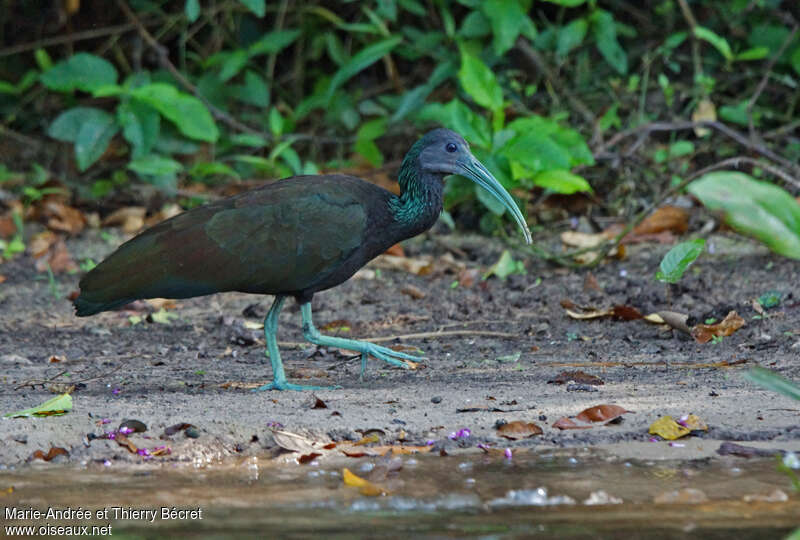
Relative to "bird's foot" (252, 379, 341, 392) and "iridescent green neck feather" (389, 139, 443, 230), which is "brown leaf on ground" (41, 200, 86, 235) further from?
"bird's foot" (252, 379, 341, 392)

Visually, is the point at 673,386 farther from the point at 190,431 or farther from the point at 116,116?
the point at 116,116

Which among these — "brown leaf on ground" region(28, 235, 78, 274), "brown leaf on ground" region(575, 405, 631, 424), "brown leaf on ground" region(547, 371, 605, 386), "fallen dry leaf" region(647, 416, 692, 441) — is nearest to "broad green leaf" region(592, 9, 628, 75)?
"brown leaf on ground" region(28, 235, 78, 274)

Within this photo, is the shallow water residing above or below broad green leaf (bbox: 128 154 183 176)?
below

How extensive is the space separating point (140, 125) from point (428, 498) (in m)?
5.42

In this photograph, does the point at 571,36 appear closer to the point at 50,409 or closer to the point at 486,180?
the point at 486,180

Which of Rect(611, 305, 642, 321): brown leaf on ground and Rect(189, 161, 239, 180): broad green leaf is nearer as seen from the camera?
Rect(611, 305, 642, 321): brown leaf on ground

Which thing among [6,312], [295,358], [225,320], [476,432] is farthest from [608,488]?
[6,312]

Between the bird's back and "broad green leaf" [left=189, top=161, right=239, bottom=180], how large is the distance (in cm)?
304

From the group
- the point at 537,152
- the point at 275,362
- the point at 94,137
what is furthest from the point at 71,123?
the point at 275,362

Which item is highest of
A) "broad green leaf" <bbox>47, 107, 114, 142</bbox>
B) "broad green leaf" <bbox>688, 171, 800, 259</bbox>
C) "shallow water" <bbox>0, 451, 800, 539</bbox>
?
"broad green leaf" <bbox>47, 107, 114, 142</bbox>

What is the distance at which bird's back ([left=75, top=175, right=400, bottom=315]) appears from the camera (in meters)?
4.90

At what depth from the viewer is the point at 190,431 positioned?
3.90m

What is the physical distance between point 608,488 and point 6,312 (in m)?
4.29

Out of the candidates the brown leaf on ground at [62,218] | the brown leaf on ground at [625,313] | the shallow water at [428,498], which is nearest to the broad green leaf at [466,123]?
the brown leaf on ground at [625,313]
